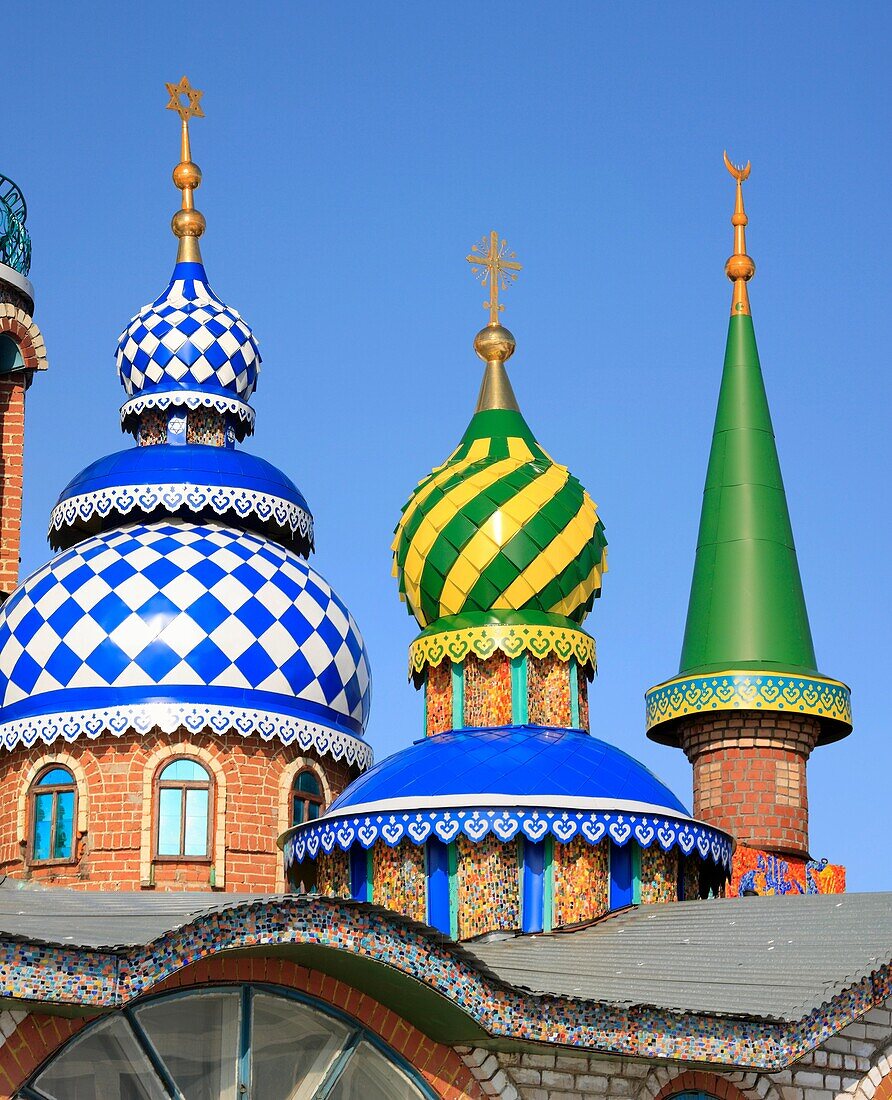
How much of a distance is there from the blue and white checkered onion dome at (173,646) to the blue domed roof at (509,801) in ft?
7.48

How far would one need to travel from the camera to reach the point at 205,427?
19.4 m

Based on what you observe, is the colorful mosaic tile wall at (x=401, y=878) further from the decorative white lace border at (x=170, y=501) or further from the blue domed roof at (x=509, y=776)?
the decorative white lace border at (x=170, y=501)

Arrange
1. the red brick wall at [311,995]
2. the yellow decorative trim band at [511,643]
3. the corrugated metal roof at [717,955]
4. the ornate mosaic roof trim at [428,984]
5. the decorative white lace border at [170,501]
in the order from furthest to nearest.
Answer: the decorative white lace border at [170,501]
the yellow decorative trim band at [511,643]
the corrugated metal roof at [717,955]
the red brick wall at [311,995]
the ornate mosaic roof trim at [428,984]

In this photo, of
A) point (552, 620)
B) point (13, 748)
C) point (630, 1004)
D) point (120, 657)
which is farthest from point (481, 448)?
point (630, 1004)

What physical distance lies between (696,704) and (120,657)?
4.34 metres

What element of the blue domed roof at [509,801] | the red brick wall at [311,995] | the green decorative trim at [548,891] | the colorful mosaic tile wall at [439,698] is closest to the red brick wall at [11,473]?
the colorful mosaic tile wall at [439,698]

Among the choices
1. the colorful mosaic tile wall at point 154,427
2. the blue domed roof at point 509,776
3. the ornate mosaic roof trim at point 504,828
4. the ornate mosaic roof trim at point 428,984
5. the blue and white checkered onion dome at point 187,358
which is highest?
the blue and white checkered onion dome at point 187,358

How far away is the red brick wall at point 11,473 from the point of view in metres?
19.0

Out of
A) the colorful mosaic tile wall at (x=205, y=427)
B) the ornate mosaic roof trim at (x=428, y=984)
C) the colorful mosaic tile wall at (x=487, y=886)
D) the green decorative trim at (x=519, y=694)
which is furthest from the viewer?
the colorful mosaic tile wall at (x=205, y=427)

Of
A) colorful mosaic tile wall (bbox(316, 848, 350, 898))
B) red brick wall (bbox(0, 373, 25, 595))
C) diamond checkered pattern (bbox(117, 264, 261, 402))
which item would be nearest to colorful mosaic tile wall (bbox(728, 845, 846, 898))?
colorful mosaic tile wall (bbox(316, 848, 350, 898))

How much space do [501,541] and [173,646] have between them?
279 cm

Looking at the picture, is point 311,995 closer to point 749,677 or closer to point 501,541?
point 501,541

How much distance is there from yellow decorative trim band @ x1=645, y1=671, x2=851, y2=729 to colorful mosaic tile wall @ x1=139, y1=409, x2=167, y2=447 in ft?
16.4

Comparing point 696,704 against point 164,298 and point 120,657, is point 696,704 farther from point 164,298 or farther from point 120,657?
point 164,298
